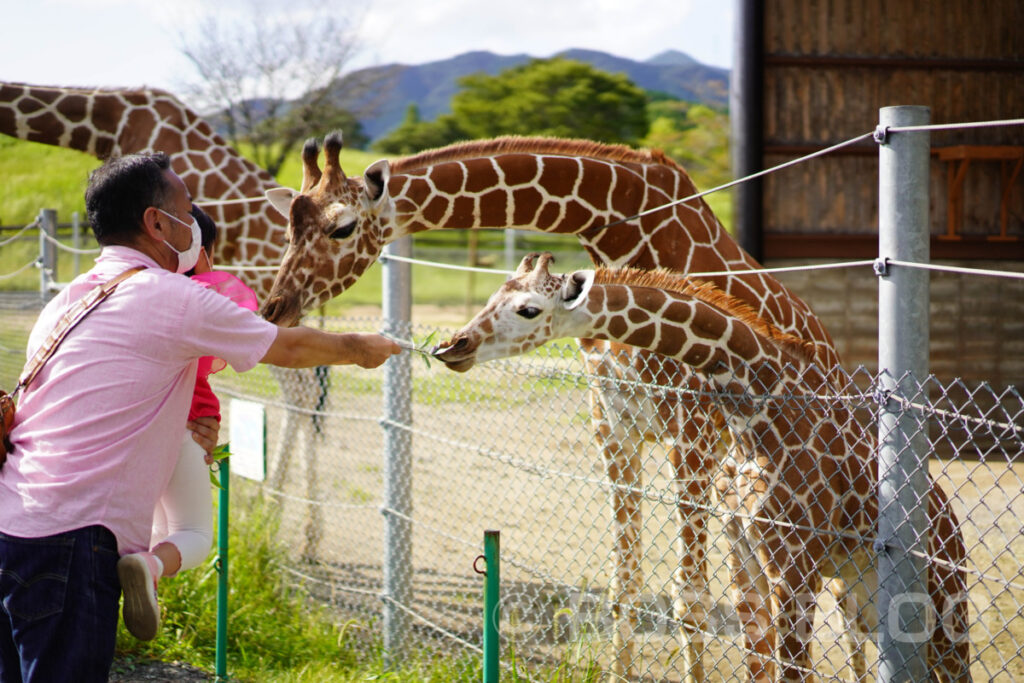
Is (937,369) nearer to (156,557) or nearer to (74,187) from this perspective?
(156,557)

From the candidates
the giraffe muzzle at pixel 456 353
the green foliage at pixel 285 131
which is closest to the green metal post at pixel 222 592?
the giraffe muzzle at pixel 456 353

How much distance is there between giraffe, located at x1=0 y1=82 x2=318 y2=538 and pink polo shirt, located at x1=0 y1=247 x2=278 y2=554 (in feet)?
12.6

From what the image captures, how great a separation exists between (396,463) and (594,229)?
1.49 meters

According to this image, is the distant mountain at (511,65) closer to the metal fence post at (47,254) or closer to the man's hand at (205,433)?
the metal fence post at (47,254)

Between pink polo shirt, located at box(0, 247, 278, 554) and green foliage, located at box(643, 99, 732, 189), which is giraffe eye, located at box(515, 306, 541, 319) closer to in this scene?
pink polo shirt, located at box(0, 247, 278, 554)

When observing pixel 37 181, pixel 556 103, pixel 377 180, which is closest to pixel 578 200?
pixel 377 180

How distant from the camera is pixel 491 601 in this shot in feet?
9.55

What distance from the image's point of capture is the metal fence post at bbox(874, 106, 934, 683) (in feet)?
8.65

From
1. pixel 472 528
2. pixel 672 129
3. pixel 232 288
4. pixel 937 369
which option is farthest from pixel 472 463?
pixel 672 129

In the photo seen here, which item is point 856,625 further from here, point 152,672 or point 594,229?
point 152,672

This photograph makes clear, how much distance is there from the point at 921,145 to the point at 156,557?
7.41ft

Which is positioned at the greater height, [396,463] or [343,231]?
[343,231]

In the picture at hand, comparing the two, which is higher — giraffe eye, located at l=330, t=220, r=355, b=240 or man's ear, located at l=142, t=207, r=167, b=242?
giraffe eye, located at l=330, t=220, r=355, b=240

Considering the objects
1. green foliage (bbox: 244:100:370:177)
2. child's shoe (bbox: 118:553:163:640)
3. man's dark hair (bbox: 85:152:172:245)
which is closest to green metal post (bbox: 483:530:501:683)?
child's shoe (bbox: 118:553:163:640)
